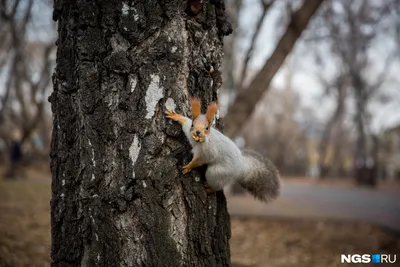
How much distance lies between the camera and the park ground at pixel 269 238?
3.75m

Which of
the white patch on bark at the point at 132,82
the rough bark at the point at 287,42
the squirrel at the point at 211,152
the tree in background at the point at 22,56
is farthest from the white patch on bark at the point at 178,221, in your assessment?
the tree in background at the point at 22,56

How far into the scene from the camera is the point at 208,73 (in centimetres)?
177

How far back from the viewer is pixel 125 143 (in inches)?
63.1

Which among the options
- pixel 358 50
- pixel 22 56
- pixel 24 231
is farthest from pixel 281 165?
pixel 24 231

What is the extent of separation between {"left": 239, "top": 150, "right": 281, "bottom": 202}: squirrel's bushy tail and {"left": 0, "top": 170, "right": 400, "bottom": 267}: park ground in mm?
1902

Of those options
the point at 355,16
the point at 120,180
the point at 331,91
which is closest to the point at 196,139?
the point at 120,180

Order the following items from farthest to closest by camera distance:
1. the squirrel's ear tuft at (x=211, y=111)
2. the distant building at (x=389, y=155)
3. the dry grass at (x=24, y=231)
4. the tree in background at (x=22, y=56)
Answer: the distant building at (x=389, y=155) → the tree in background at (x=22, y=56) → the dry grass at (x=24, y=231) → the squirrel's ear tuft at (x=211, y=111)

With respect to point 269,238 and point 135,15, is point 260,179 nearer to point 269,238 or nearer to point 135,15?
point 135,15

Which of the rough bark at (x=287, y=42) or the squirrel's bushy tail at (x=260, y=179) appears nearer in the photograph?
the squirrel's bushy tail at (x=260, y=179)

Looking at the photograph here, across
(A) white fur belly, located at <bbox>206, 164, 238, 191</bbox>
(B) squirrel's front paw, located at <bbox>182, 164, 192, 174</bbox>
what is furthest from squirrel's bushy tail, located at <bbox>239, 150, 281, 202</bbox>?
(B) squirrel's front paw, located at <bbox>182, 164, 192, 174</bbox>

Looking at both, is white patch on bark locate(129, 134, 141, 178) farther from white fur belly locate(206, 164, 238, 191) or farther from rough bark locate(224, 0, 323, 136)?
rough bark locate(224, 0, 323, 136)

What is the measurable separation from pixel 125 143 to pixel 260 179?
0.70 meters

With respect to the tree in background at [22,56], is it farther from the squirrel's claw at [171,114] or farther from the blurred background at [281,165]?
the squirrel's claw at [171,114]

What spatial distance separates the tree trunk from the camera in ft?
5.20
